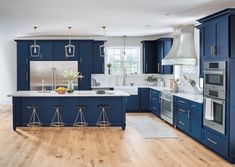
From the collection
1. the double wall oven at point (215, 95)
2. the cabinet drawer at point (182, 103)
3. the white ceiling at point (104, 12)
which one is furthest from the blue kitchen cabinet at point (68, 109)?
the double wall oven at point (215, 95)

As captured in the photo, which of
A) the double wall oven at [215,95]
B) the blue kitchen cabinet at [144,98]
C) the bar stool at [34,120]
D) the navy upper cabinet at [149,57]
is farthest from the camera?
the navy upper cabinet at [149,57]

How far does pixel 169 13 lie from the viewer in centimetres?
664

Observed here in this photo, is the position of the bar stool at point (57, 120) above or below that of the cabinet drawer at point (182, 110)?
below

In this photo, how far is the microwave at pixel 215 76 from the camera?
17.4 ft

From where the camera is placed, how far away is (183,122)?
735cm

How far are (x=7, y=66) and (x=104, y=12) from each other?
659 centimetres

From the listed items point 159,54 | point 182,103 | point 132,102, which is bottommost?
point 132,102

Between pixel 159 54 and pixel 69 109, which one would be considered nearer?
pixel 69 109

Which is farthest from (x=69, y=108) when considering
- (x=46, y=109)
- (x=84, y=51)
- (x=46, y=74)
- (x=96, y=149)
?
(x=84, y=51)

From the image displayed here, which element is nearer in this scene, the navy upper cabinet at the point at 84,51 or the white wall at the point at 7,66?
the navy upper cabinet at the point at 84,51

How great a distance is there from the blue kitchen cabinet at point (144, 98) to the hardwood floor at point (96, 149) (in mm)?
2996

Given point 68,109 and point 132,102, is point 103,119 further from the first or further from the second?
point 132,102

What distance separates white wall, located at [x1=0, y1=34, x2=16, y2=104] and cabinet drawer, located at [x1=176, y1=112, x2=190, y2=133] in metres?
6.77

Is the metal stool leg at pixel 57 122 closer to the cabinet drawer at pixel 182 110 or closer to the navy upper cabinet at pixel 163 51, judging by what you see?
the cabinet drawer at pixel 182 110
